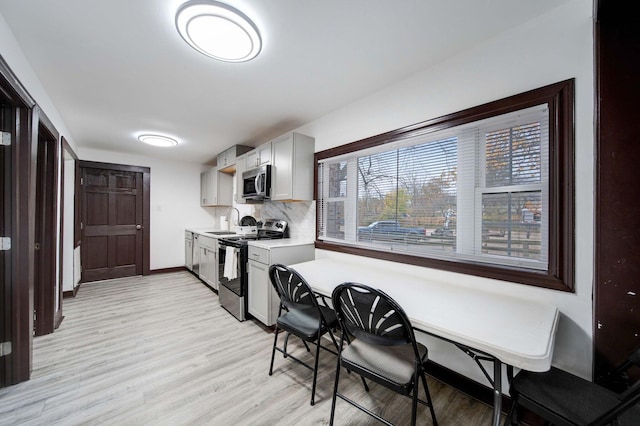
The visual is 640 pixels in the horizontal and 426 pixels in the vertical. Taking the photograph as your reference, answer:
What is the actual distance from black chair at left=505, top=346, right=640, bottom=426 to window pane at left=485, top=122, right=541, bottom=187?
0.97 meters

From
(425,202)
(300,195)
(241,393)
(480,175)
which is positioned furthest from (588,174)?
(241,393)

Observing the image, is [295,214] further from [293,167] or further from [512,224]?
[512,224]

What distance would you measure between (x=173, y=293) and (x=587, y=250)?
15.2 ft

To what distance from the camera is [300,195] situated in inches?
115

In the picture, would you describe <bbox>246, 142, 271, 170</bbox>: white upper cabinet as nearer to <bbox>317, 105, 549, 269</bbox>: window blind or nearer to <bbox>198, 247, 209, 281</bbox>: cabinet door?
<bbox>317, 105, 549, 269</bbox>: window blind

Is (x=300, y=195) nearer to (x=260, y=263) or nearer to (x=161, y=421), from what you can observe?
(x=260, y=263)

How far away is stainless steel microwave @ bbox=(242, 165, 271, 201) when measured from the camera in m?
3.20

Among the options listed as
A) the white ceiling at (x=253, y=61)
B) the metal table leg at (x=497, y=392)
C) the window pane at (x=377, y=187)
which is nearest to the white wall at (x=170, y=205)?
the white ceiling at (x=253, y=61)

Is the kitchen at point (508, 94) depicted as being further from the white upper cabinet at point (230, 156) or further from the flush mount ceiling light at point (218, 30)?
the white upper cabinet at point (230, 156)

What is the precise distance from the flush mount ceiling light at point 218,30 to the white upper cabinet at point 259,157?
1.54 m

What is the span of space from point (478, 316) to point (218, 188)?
464 cm

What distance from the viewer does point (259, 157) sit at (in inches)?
135

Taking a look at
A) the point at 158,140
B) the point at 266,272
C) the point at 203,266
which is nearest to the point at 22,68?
the point at 158,140

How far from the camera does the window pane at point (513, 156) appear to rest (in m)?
1.50
